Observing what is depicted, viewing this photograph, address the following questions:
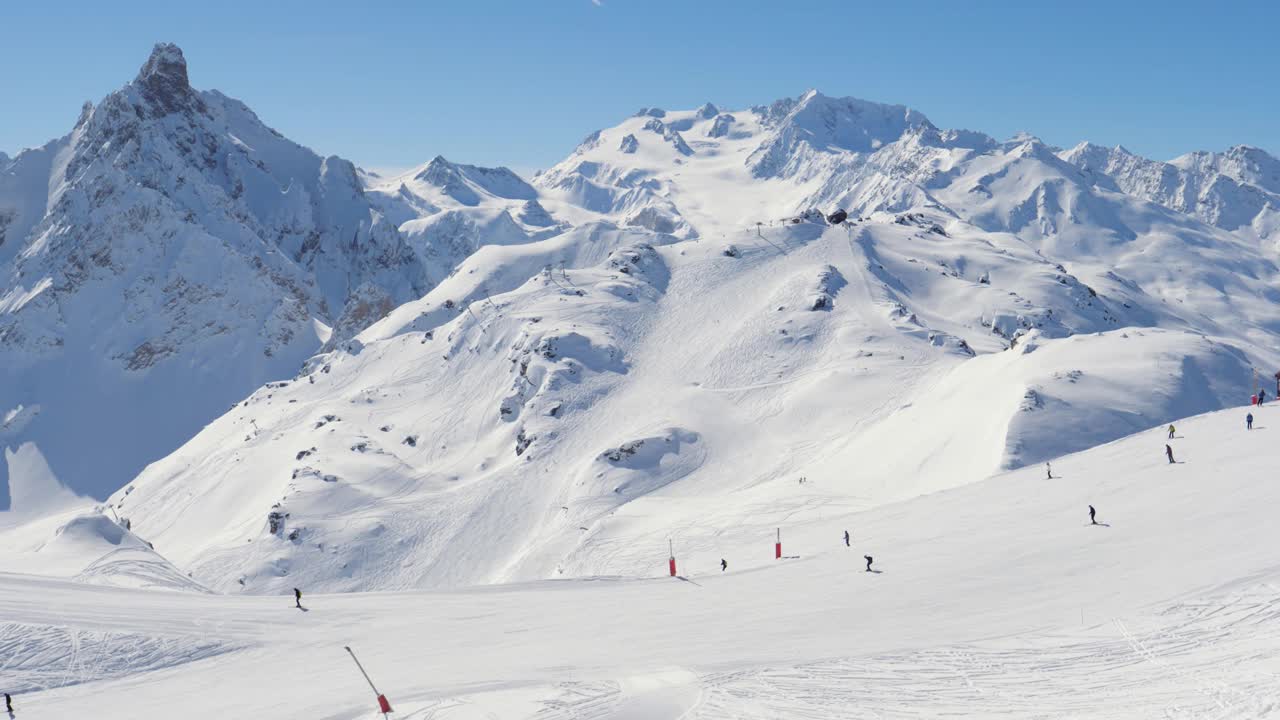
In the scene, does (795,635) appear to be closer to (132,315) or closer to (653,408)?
(653,408)

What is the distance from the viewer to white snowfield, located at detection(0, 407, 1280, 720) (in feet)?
84.4

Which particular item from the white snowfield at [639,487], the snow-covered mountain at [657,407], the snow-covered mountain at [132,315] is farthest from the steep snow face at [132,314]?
the snow-covered mountain at [657,407]

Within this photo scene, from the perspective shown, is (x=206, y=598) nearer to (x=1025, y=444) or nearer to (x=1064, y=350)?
(x=1025, y=444)

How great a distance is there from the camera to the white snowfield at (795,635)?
25719 mm

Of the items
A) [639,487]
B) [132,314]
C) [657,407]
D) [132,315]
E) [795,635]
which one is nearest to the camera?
[795,635]

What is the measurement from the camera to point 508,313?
10538cm

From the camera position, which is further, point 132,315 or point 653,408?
point 132,315

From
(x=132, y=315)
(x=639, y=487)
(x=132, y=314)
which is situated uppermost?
(x=132, y=314)

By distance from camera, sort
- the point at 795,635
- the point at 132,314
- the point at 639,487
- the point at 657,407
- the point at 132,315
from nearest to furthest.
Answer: the point at 795,635 → the point at 639,487 → the point at 657,407 → the point at 132,315 → the point at 132,314

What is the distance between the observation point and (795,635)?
30812mm

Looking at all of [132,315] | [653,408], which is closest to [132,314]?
[132,315]

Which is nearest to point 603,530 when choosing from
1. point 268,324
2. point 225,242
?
point 268,324

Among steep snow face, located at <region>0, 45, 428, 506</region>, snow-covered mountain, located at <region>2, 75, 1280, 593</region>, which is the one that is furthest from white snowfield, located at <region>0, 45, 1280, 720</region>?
steep snow face, located at <region>0, 45, 428, 506</region>

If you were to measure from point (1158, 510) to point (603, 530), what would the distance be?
118 feet
